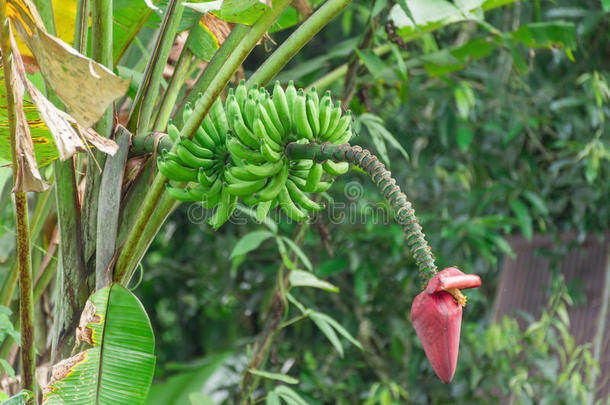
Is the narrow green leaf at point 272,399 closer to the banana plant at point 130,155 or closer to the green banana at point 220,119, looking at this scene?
the banana plant at point 130,155

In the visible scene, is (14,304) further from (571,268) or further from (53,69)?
(571,268)

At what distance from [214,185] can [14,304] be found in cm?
53

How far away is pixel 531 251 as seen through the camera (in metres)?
2.17

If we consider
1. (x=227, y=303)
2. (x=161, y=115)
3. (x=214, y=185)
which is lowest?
(x=227, y=303)

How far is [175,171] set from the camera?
1.98 ft

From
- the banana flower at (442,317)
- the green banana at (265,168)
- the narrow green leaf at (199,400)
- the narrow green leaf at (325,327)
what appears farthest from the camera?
the narrow green leaf at (325,327)

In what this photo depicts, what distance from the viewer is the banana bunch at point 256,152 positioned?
0.59 m

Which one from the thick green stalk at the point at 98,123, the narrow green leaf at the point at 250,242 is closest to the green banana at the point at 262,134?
the thick green stalk at the point at 98,123

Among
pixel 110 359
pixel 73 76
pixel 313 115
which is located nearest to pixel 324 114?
pixel 313 115

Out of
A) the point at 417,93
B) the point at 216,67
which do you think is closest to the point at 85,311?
the point at 216,67

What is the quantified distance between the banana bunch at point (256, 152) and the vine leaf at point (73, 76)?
0.11 m

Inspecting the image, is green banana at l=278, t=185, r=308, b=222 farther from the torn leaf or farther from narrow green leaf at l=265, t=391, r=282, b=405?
narrow green leaf at l=265, t=391, r=282, b=405

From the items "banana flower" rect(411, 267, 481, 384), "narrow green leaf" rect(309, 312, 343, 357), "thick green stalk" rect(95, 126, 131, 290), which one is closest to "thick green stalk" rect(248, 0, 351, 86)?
"thick green stalk" rect(95, 126, 131, 290)

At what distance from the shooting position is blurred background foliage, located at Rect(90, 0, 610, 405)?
5.08 ft
